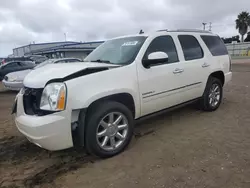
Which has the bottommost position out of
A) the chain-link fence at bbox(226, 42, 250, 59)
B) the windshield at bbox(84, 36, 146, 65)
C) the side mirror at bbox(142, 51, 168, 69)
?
the side mirror at bbox(142, 51, 168, 69)

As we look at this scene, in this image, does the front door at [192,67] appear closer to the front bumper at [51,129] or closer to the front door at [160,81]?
the front door at [160,81]

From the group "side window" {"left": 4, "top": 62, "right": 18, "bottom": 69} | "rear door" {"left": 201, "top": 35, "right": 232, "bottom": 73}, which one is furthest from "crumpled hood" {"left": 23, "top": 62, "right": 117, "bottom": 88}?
"side window" {"left": 4, "top": 62, "right": 18, "bottom": 69}

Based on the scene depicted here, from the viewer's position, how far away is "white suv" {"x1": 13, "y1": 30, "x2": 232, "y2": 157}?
3.16 meters

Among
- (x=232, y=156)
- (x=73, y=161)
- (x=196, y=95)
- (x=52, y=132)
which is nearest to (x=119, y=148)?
(x=73, y=161)

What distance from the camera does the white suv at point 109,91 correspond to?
316 cm

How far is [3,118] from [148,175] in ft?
14.9

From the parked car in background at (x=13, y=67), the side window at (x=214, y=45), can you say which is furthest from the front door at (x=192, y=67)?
the parked car in background at (x=13, y=67)

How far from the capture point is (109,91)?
3.48 m

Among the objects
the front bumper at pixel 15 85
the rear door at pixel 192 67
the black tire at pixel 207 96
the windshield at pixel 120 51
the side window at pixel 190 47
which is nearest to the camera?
the windshield at pixel 120 51

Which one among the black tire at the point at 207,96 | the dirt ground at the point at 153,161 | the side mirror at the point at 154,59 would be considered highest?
the side mirror at the point at 154,59

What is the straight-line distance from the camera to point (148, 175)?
3.08 meters

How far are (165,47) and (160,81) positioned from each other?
730 mm

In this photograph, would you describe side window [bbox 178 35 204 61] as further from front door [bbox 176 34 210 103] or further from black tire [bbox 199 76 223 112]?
black tire [bbox 199 76 223 112]

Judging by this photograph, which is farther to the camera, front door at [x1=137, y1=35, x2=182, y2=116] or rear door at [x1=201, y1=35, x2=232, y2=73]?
rear door at [x1=201, y1=35, x2=232, y2=73]
